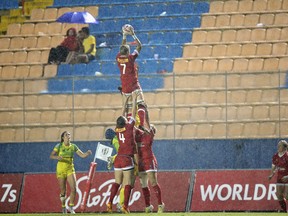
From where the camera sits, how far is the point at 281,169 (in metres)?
23.3

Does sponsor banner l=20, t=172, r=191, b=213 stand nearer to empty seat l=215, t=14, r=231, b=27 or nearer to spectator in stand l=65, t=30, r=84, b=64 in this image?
spectator in stand l=65, t=30, r=84, b=64

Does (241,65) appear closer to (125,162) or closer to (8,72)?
(125,162)

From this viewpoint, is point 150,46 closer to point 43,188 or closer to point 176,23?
point 176,23

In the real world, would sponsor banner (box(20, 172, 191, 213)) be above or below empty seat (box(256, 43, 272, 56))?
below

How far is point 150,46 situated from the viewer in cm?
2805

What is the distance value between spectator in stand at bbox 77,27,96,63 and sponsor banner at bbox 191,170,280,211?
5.62m

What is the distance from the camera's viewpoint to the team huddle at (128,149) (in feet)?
69.1

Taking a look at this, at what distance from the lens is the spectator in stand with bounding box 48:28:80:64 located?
94.5ft

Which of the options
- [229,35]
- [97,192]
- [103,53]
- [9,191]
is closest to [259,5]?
[229,35]

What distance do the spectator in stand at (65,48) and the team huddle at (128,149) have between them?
17.2 feet

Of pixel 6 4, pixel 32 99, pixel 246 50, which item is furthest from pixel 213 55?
pixel 6 4

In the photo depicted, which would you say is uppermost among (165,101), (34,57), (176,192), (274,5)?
(274,5)

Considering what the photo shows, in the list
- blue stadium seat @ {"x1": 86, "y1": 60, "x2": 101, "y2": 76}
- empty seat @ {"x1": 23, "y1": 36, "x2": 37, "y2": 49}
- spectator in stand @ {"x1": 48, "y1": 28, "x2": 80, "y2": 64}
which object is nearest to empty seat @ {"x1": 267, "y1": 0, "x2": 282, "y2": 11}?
blue stadium seat @ {"x1": 86, "y1": 60, "x2": 101, "y2": 76}

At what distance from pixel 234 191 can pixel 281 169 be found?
1.38 meters
